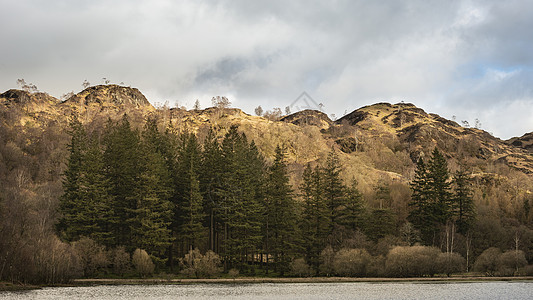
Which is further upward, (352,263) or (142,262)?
(142,262)

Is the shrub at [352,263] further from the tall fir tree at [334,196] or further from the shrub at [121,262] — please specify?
the shrub at [121,262]

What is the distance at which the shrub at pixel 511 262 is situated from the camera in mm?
77812

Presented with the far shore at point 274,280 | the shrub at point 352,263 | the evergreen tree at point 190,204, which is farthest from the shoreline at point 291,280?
the evergreen tree at point 190,204

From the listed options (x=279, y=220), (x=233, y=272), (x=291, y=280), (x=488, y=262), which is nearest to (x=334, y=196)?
(x=279, y=220)

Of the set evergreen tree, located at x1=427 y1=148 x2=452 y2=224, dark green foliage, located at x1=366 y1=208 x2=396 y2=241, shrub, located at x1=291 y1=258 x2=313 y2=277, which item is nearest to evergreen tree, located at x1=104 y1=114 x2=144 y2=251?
shrub, located at x1=291 y1=258 x2=313 y2=277

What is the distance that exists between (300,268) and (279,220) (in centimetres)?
1029

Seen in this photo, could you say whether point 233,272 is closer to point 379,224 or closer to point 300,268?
point 300,268

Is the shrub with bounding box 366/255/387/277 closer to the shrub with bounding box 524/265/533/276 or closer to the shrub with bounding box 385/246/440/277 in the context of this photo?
the shrub with bounding box 385/246/440/277

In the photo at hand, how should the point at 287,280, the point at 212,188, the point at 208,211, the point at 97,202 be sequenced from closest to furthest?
1. the point at 287,280
2. the point at 97,202
3. the point at 208,211
4. the point at 212,188

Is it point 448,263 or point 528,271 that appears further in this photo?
point 528,271

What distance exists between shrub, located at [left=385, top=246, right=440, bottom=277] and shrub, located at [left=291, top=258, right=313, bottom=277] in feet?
41.9

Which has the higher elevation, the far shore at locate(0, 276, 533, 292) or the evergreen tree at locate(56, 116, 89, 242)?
the evergreen tree at locate(56, 116, 89, 242)

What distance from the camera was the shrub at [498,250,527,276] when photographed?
77812 mm

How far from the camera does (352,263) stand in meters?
76.3
